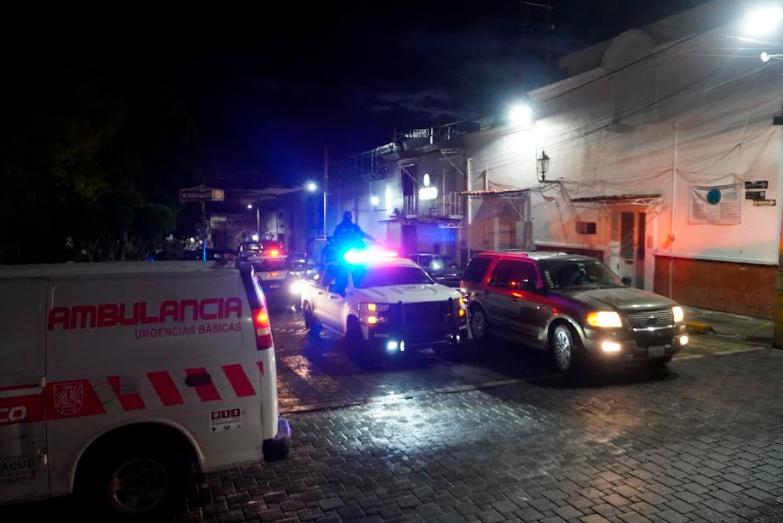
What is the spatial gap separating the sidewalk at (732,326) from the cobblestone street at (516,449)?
2.51 meters

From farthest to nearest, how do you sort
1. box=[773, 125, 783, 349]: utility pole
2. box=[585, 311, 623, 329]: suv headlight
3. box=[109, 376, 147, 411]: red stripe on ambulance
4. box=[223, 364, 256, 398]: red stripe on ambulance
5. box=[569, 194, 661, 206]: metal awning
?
1. box=[569, 194, 661, 206]: metal awning
2. box=[773, 125, 783, 349]: utility pole
3. box=[585, 311, 623, 329]: suv headlight
4. box=[223, 364, 256, 398]: red stripe on ambulance
5. box=[109, 376, 147, 411]: red stripe on ambulance

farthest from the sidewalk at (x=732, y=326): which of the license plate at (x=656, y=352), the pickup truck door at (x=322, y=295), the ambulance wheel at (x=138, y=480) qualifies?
the ambulance wheel at (x=138, y=480)

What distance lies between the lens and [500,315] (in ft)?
36.5

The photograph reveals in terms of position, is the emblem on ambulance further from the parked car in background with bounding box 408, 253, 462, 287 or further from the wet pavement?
the parked car in background with bounding box 408, 253, 462, 287

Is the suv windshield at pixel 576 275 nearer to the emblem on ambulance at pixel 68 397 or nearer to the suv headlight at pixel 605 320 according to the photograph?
the suv headlight at pixel 605 320

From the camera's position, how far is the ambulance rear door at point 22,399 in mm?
4219

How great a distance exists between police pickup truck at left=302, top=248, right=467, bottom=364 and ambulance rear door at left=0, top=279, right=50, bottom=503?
19.6 ft

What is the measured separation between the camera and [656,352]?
8883 millimetres

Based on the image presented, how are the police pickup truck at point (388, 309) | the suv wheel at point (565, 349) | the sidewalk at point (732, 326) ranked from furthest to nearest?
the sidewalk at point (732, 326)
the police pickup truck at point (388, 309)
the suv wheel at point (565, 349)

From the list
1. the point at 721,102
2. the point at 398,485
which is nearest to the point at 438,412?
the point at 398,485

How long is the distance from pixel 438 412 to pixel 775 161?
10.8 m

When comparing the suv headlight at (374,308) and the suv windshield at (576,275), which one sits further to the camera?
the suv windshield at (576,275)

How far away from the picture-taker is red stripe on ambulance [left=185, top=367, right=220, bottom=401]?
4.68 metres

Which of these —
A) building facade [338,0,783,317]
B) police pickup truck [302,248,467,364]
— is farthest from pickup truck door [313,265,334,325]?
building facade [338,0,783,317]
